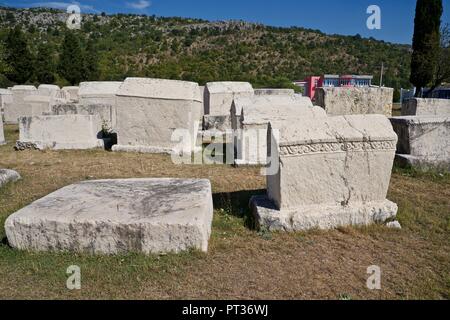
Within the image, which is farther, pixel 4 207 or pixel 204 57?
pixel 204 57

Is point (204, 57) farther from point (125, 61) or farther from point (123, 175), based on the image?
point (123, 175)

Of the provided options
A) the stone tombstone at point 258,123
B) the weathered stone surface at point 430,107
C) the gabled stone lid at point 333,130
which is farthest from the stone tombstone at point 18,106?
the weathered stone surface at point 430,107

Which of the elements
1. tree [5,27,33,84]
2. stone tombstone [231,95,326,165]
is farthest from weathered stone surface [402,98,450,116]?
tree [5,27,33,84]

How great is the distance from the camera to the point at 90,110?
8500mm

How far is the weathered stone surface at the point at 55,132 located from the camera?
7230 millimetres

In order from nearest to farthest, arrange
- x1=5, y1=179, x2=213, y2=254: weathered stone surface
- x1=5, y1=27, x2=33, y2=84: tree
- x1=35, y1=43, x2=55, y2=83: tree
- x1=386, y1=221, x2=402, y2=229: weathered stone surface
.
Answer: x1=5, y1=179, x2=213, y2=254: weathered stone surface < x1=386, y1=221, x2=402, y2=229: weathered stone surface < x1=5, y1=27, x2=33, y2=84: tree < x1=35, y1=43, x2=55, y2=83: tree

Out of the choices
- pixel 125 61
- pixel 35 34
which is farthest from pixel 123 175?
pixel 35 34

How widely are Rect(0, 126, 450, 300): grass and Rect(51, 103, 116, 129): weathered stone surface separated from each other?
4.80m

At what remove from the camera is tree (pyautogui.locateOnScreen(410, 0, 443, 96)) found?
1986 centimetres

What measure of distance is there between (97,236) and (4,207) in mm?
1892

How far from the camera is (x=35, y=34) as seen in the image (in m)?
41.0

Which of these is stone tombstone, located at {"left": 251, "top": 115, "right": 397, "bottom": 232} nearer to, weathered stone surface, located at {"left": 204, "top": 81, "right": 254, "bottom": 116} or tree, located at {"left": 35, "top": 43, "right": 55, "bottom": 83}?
weathered stone surface, located at {"left": 204, "top": 81, "right": 254, "bottom": 116}

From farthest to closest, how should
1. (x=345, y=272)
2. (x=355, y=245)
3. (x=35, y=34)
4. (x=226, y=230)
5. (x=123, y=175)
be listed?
(x=35, y=34), (x=123, y=175), (x=226, y=230), (x=355, y=245), (x=345, y=272)
